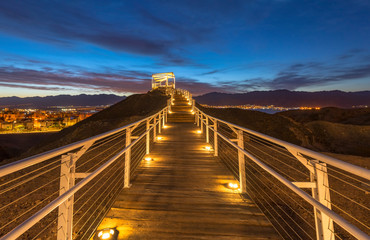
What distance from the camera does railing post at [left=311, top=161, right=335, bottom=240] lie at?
5.37 feet

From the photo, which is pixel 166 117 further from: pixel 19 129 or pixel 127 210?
pixel 19 129

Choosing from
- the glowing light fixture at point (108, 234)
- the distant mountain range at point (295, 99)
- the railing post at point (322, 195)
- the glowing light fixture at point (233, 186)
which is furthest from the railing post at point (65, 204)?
the distant mountain range at point (295, 99)

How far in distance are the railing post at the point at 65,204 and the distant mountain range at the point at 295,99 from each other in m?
159

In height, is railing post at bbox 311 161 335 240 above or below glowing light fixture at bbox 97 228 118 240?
above

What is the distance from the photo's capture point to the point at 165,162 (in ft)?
15.6

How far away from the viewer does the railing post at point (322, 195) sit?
1.64 metres

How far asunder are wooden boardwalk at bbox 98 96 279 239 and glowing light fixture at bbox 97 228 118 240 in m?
0.07

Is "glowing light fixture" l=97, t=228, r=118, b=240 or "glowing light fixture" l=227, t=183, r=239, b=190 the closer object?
"glowing light fixture" l=97, t=228, r=118, b=240

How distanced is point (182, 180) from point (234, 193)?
1.08 m

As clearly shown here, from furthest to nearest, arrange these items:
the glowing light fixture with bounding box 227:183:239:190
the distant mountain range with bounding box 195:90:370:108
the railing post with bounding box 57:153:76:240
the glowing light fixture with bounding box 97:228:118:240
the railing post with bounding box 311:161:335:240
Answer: the distant mountain range with bounding box 195:90:370:108 < the glowing light fixture with bounding box 227:183:239:190 < the glowing light fixture with bounding box 97:228:118:240 < the railing post with bounding box 57:153:76:240 < the railing post with bounding box 311:161:335:240

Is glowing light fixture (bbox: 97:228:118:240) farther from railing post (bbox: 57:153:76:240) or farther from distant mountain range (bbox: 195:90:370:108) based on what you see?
distant mountain range (bbox: 195:90:370:108)

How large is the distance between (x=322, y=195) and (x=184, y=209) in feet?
5.89

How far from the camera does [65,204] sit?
1.86m

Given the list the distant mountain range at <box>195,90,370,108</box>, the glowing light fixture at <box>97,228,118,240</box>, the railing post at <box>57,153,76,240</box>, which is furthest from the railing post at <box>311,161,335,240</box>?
the distant mountain range at <box>195,90,370,108</box>
